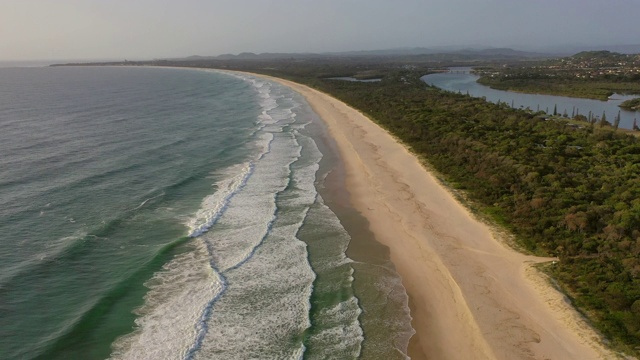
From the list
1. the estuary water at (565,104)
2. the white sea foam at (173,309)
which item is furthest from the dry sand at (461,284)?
the estuary water at (565,104)

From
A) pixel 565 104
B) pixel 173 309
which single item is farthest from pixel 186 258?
pixel 565 104

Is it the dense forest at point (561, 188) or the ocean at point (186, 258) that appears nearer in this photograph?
the ocean at point (186, 258)

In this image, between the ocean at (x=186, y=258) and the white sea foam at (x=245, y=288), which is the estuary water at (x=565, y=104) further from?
the white sea foam at (x=245, y=288)

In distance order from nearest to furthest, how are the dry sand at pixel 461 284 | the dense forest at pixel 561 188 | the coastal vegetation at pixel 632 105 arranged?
the dry sand at pixel 461 284 < the dense forest at pixel 561 188 < the coastal vegetation at pixel 632 105

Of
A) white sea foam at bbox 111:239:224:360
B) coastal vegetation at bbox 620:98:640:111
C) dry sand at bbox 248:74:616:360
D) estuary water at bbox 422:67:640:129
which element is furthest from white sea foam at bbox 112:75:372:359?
coastal vegetation at bbox 620:98:640:111

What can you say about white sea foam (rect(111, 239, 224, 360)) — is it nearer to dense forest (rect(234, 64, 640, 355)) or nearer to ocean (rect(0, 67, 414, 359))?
ocean (rect(0, 67, 414, 359))

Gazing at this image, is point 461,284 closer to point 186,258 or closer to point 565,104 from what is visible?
point 186,258
